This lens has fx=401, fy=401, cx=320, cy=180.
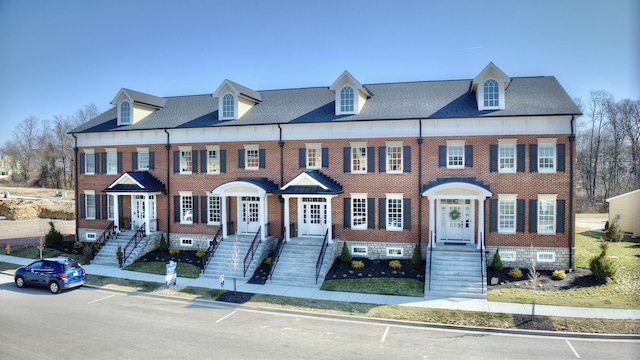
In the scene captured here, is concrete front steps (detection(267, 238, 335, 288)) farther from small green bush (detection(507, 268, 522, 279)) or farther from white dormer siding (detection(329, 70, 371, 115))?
small green bush (detection(507, 268, 522, 279))

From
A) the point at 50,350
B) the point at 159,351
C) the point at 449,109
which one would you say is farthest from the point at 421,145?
the point at 50,350

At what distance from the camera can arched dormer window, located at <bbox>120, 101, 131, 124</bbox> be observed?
29031mm

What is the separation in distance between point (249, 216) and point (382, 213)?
8.58 m

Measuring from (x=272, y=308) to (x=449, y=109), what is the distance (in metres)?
14.8

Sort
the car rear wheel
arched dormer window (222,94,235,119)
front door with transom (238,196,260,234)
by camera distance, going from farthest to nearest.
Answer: arched dormer window (222,94,235,119) → front door with transom (238,196,260,234) → the car rear wheel

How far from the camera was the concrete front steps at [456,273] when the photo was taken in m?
18.7

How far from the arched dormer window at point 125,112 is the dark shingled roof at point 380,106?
54 cm

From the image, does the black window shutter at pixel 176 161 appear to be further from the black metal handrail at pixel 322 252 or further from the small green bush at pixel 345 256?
the small green bush at pixel 345 256

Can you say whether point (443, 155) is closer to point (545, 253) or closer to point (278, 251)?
point (545, 253)

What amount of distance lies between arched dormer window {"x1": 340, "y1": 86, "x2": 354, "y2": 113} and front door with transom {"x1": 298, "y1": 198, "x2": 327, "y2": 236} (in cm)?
570

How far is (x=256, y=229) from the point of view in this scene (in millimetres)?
25797

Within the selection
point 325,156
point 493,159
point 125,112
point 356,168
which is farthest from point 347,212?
point 125,112

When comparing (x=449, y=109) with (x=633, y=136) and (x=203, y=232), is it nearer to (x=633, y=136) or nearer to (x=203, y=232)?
(x=203, y=232)

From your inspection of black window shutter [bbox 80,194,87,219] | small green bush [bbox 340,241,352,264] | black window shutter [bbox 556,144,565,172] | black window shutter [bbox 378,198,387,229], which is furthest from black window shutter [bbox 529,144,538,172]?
black window shutter [bbox 80,194,87,219]
